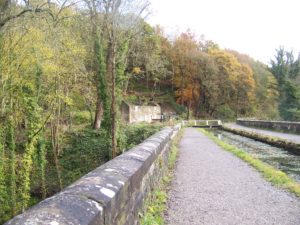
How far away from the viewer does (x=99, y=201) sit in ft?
8.14

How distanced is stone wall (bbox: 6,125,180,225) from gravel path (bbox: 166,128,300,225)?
1.25m

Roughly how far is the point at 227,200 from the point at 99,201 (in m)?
4.02

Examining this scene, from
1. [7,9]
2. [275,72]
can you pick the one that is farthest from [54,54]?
[275,72]

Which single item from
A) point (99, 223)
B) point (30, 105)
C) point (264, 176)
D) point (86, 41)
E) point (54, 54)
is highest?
point (86, 41)

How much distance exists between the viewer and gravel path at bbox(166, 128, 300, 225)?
4957 millimetres

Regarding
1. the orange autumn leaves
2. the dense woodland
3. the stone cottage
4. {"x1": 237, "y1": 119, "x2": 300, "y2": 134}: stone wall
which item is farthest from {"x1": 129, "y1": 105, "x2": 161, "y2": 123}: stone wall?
{"x1": 237, "y1": 119, "x2": 300, "y2": 134}: stone wall

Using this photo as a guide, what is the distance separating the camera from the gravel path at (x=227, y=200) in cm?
496

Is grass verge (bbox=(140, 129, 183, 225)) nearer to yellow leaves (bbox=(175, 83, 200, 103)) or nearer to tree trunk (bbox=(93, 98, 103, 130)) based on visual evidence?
tree trunk (bbox=(93, 98, 103, 130))

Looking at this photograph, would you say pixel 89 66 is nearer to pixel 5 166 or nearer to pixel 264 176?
pixel 5 166

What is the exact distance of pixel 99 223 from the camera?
2324 mm

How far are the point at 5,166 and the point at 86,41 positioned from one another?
10168 millimetres

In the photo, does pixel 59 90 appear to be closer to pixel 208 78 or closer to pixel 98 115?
pixel 98 115

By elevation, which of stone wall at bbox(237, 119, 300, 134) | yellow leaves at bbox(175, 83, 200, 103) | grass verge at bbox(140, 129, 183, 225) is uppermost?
yellow leaves at bbox(175, 83, 200, 103)

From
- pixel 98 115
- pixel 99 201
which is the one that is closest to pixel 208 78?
pixel 98 115
